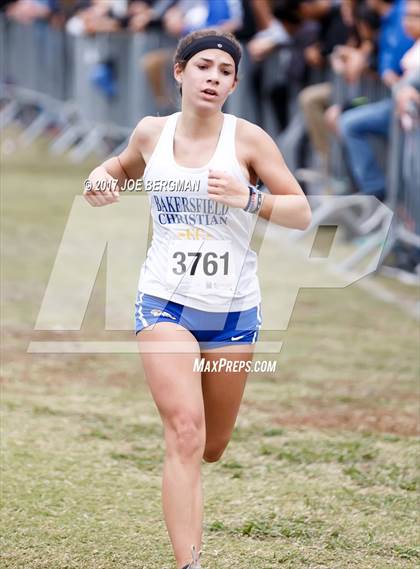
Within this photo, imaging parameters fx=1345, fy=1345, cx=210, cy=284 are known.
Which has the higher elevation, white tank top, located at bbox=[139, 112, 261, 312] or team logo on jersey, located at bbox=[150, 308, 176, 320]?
white tank top, located at bbox=[139, 112, 261, 312]

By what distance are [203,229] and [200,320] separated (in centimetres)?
32

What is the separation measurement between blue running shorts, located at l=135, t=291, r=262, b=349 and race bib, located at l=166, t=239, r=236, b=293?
8 centimetres

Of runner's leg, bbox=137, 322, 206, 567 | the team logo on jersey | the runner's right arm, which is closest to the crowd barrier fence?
the runner's right arm

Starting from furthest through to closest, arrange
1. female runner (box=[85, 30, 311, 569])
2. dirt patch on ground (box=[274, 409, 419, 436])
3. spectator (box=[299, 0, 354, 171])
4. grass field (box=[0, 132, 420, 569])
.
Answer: spectator (box=[299, 0, 354, 171]), dirt patch on ground (box=[274, 409, 419, 436]), grass field (box=[0, 132, 420, 569]), female runner (box=[85, 30, 311, 569])

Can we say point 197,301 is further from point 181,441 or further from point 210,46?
point 210,46

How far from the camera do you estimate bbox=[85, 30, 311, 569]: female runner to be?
181 inches

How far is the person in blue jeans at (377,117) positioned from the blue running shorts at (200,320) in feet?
22.5

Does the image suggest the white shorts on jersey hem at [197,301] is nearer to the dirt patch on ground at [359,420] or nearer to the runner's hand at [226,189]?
the runner's hand at [226,189]

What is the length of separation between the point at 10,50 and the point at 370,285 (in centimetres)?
1493

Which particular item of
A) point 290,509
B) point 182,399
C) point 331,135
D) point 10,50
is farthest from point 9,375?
point 10,50

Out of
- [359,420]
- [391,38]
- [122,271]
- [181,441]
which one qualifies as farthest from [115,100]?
[181,441]

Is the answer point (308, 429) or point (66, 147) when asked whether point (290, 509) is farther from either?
point (66, 147)

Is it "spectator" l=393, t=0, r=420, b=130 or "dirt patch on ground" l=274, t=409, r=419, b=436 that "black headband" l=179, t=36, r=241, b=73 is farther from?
"spectator" l=393, t=0, r=420, b=130

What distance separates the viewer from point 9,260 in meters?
11.9
